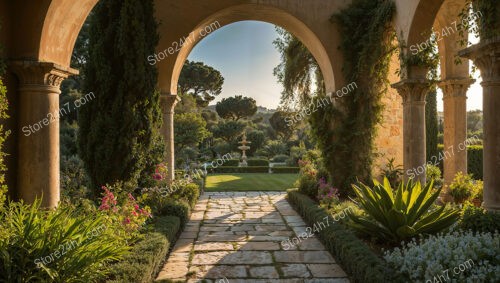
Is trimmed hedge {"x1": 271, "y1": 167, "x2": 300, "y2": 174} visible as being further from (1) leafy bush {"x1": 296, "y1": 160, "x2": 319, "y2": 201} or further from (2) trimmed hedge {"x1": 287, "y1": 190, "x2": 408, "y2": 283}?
(2) trimmed hedge {"x1": 287, "y1": 190, "x2": 408, "y2": 283}

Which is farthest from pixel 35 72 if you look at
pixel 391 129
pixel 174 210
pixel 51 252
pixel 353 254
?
pixel 391 129

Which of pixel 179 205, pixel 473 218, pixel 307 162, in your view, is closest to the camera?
pixel 473 218

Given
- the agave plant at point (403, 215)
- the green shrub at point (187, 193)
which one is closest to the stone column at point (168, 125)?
the green shrub at point (187, 193)

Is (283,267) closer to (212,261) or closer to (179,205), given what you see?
(212,261)

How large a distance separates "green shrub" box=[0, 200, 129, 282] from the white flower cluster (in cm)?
284

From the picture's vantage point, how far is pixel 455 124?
8.36 m

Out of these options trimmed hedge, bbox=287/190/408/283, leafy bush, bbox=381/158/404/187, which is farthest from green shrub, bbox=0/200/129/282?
leafy bush, bbox=381/158/404/187

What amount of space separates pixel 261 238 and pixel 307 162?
19.9 ft

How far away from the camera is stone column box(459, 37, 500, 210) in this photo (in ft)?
→ 15.7

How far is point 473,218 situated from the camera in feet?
15.5

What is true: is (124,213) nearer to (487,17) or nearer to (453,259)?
(453,259)

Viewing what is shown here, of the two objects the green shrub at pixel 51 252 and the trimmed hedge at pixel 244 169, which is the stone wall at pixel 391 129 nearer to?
the green shrub at pixel 51 252

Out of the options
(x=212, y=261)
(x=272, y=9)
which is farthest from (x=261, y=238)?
(x=272, y=9)

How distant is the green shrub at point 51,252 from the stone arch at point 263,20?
21.3 feet
